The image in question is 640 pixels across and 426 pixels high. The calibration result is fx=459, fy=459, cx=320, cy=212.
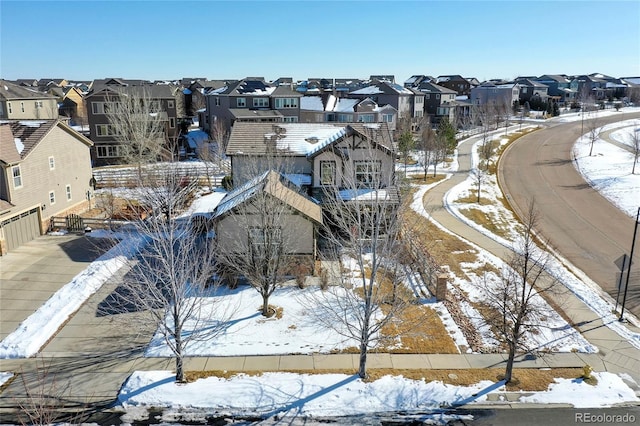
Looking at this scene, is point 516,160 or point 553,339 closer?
point 553,339

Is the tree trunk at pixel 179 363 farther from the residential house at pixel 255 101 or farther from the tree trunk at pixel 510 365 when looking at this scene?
the residential house at pixel 255 101

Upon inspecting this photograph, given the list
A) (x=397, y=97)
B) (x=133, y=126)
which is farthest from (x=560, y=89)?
(x=133, y=126)

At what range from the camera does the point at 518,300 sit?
16.2 m

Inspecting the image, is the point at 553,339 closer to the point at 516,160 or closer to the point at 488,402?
the point at 488,402

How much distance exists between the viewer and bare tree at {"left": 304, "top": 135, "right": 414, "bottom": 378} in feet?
48.8

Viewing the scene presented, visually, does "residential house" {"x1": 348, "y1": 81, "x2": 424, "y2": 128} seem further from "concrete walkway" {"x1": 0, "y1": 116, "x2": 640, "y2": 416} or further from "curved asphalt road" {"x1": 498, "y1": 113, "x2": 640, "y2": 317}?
"concrete walkway" {"x1": 0, "y1": 116, "x2": 640, "y2": 416}

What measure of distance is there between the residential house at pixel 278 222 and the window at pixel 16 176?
13246mm

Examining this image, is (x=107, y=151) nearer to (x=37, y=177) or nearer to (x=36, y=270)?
(x=37, y=177)

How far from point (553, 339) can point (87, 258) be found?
2390cm

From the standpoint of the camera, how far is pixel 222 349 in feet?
57.2

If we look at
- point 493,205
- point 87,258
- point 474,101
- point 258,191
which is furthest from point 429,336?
point 474,101

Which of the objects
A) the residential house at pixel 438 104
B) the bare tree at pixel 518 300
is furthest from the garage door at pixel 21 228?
the residential house at pixel 438 104

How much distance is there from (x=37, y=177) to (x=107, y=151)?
88.1 feet
